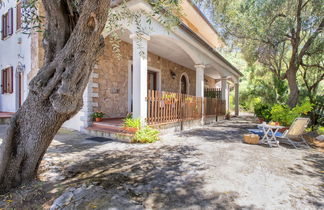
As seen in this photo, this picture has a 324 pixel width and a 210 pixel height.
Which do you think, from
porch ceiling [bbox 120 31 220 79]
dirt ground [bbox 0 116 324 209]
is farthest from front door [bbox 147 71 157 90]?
dirt ground [bbox 0 116 324 209]

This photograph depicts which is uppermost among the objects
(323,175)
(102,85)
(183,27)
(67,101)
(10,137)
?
(183,27)

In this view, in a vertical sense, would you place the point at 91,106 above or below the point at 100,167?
above

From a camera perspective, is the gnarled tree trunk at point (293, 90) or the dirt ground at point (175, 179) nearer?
the dirt ground at point (175, 179)

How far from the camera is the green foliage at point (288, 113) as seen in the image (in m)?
6.86

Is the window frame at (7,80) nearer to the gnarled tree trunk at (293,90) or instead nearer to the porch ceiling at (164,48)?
the porch ceiling at (164,48)

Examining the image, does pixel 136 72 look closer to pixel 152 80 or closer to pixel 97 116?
pixel 97 116

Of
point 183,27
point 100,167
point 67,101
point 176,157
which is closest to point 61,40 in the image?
point 67,101

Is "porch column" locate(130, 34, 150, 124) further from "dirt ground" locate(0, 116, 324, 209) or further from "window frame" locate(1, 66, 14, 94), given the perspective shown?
"window frame" locate(1, 66, 14, 94)

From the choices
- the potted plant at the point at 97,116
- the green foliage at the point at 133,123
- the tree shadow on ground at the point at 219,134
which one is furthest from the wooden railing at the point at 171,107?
the potted plant at the point at 97,116

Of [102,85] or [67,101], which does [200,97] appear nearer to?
[102,85]

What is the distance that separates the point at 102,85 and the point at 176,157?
4569 millimetres

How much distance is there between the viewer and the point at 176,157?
3.98 m

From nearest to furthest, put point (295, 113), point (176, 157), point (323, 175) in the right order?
1. point (323, 175)
2. point (176, 157)
3. point (295, 113)

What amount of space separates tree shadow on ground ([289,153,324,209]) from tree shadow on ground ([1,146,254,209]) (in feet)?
3.09
